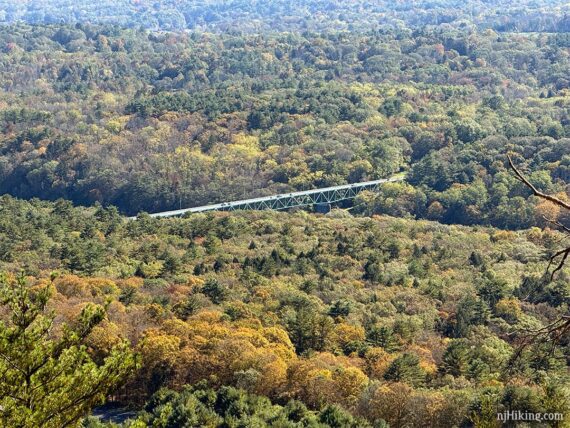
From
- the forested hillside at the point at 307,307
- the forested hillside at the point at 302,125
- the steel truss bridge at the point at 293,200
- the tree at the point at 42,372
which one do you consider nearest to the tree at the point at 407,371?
the forested hillside at the point at 307,307

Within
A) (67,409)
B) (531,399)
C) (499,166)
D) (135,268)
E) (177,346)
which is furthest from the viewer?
(499,166)

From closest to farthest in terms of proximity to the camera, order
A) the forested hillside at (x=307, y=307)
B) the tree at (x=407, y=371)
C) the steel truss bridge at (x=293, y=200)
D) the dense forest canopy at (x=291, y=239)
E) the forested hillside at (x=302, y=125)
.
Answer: the dense forest canopy at (x=291, y=239), the forested hillside at (x=307, y=307), the tree at (x=407, y=371), the steel truss bridge at (x=293, y=200), the forested hillside at (x=302, y=125)

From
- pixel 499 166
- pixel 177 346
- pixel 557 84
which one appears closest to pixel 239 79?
pixel 557 84

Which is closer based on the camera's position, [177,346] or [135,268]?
[177,346]

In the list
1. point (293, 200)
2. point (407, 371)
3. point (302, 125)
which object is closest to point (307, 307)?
point (407, 371)

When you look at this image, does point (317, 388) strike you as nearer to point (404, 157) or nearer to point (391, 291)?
point (391, 291)

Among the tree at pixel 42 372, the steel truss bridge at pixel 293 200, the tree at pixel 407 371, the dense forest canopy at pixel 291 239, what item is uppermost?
the tree at pixel 42 372

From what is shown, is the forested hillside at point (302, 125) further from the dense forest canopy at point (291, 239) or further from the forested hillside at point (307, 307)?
the forested hillside at point (307, 307)
